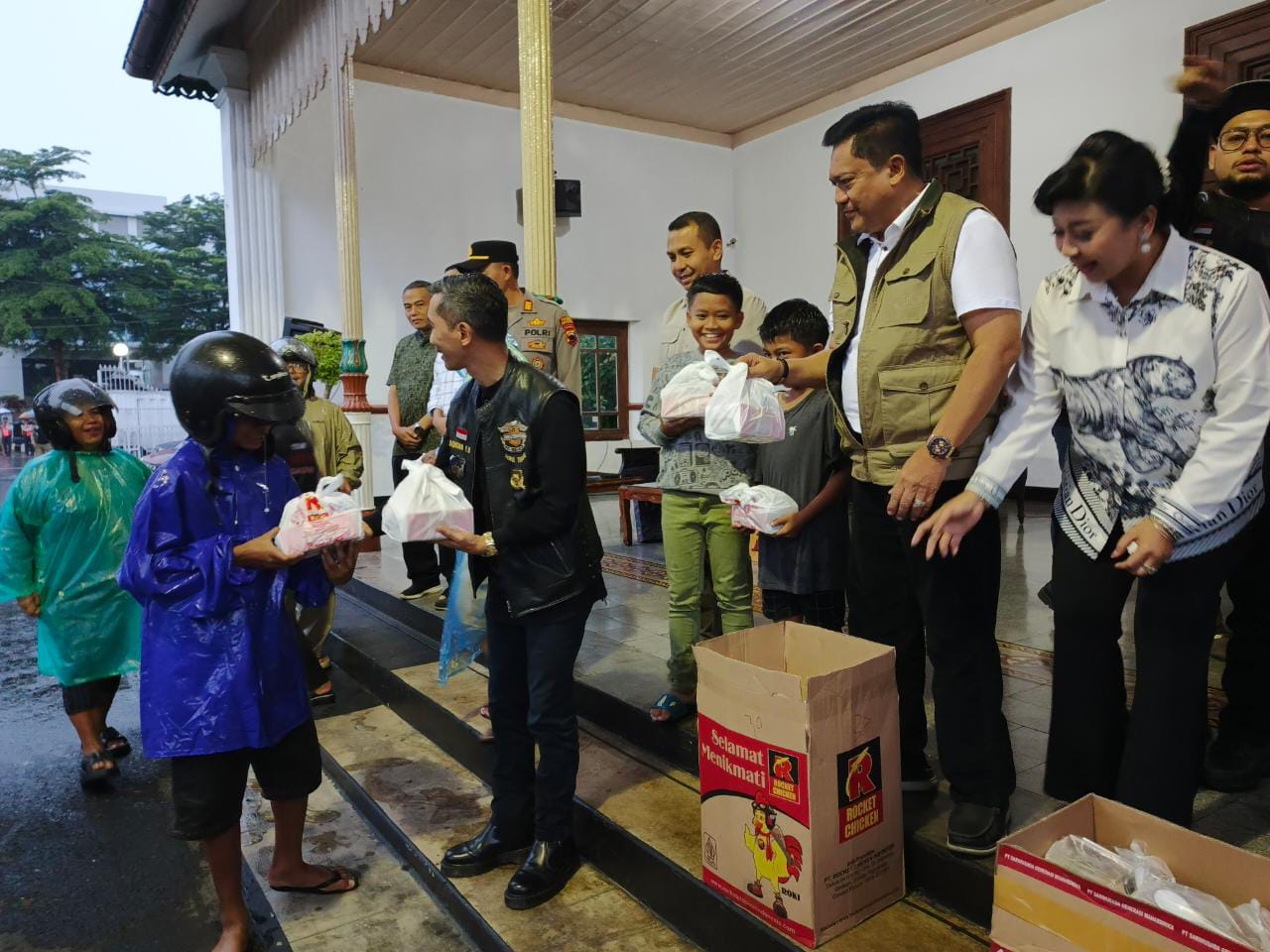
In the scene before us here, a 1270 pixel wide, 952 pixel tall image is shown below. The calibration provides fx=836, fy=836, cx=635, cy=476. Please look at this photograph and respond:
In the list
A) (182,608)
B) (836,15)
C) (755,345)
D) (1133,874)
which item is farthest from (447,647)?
(836,15)

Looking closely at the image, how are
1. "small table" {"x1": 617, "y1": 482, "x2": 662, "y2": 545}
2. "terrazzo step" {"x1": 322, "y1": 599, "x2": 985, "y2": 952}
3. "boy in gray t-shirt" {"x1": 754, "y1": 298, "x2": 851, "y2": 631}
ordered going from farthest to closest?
"small table" {"x1": 617, "y1": 482, "x2": 662, "y2": 545}
"boy in gray t-shirt" {"x1": 754, "y1": 298, "x2": 851, "y2": 631}
"terrazzo step" {"x1": 322, "y1": 599, "x2": 985, "y2": 952}

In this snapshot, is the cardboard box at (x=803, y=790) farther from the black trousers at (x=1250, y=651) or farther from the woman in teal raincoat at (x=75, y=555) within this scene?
the woman in teal raincoat at (x=75, y=555)

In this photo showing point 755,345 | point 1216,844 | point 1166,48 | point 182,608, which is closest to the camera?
point 1216,844

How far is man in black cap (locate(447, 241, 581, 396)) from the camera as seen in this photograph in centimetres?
344

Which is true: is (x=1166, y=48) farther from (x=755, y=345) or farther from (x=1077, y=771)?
(x=1077, y=771)

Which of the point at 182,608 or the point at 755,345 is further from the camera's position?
the point at 755,345

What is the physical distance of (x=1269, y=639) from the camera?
2139mm

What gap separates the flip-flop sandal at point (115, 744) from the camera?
10.9 feet

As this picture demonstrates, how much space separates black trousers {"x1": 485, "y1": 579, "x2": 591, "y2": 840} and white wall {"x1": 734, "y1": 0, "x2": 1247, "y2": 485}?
585 centimetres

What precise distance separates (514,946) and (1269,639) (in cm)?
203

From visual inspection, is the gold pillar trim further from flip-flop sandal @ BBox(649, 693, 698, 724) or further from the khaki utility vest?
the khaki utility vest

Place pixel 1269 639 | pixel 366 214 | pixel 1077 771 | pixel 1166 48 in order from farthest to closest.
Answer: pixel 366 214 < pixel 1166 48 < pixel 1269 639 < pixel 1077 771

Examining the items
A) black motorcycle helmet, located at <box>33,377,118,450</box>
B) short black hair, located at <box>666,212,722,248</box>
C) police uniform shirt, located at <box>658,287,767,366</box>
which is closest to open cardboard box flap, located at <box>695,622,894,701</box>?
police uniform shirt, located at <box>658,287,767,366</box>

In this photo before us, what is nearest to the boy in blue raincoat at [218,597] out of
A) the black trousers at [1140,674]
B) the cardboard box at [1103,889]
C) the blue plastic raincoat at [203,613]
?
the blue plastic raincoat at [203,613]
